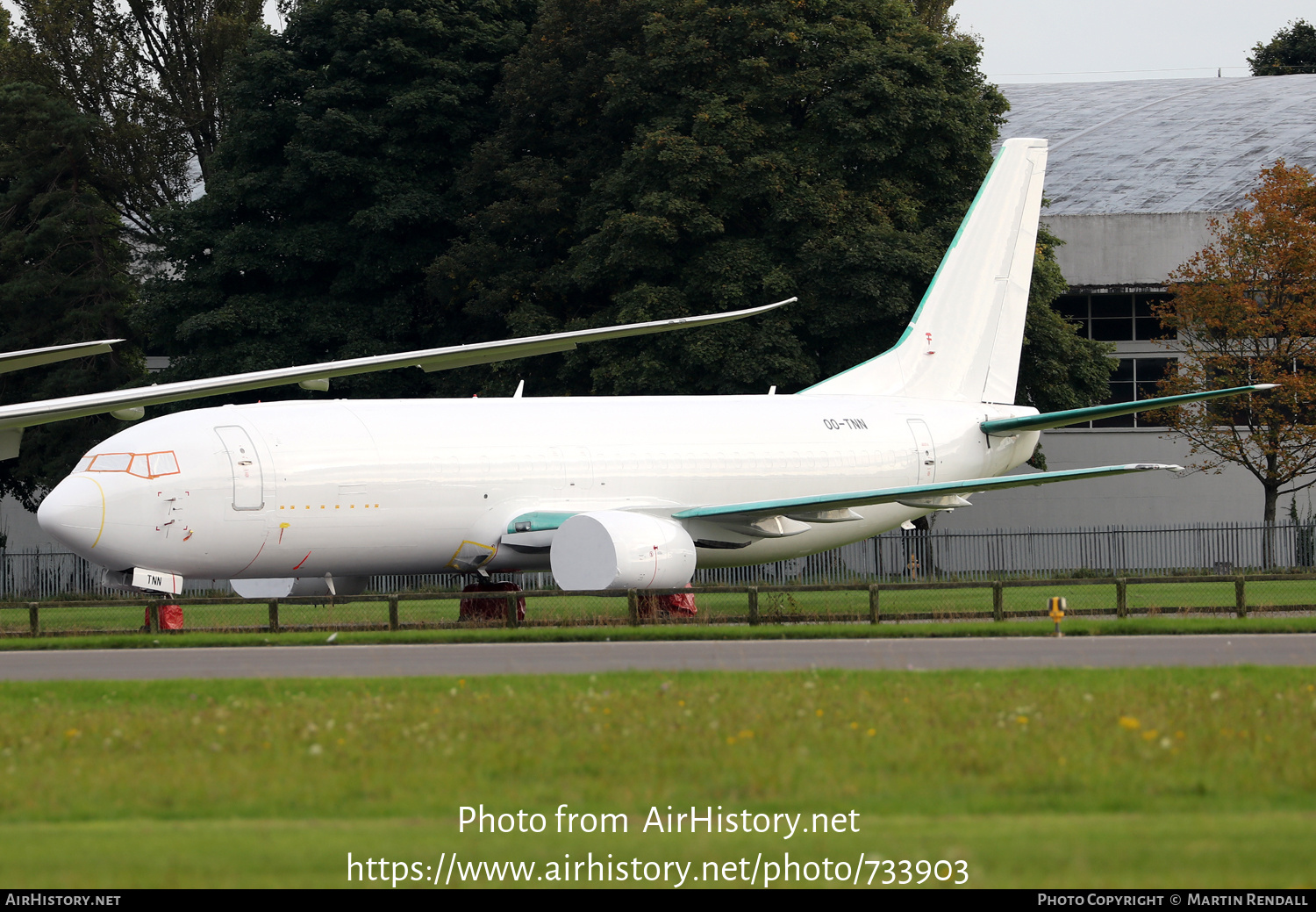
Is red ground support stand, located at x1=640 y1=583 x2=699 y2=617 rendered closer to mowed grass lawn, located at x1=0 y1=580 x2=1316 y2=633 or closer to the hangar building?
mowed grass lawn, located at x1=0 y1=580 x2=1316 y2=633

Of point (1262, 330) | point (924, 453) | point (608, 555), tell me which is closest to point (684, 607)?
point (608, 555)

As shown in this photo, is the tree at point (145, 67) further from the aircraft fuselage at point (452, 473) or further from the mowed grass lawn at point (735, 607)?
the aircraft fuselage at point (452, 473)

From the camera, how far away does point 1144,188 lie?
5538 cm

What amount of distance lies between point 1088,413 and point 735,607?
7.30 m

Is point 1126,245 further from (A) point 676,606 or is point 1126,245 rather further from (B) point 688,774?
(B) point 688,774

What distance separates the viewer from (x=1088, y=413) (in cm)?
2861

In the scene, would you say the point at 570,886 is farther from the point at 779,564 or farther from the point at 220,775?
the point at 779,564

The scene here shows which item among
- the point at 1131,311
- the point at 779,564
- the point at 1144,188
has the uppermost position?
the point at 1144,188

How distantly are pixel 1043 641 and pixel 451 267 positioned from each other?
82.9ft

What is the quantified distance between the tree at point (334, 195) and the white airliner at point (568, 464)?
15.4 metres

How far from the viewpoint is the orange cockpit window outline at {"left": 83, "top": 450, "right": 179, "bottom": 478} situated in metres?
23.9

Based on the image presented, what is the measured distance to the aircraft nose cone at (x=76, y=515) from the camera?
912 inches

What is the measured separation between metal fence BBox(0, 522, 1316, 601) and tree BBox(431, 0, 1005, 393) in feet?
17.5
